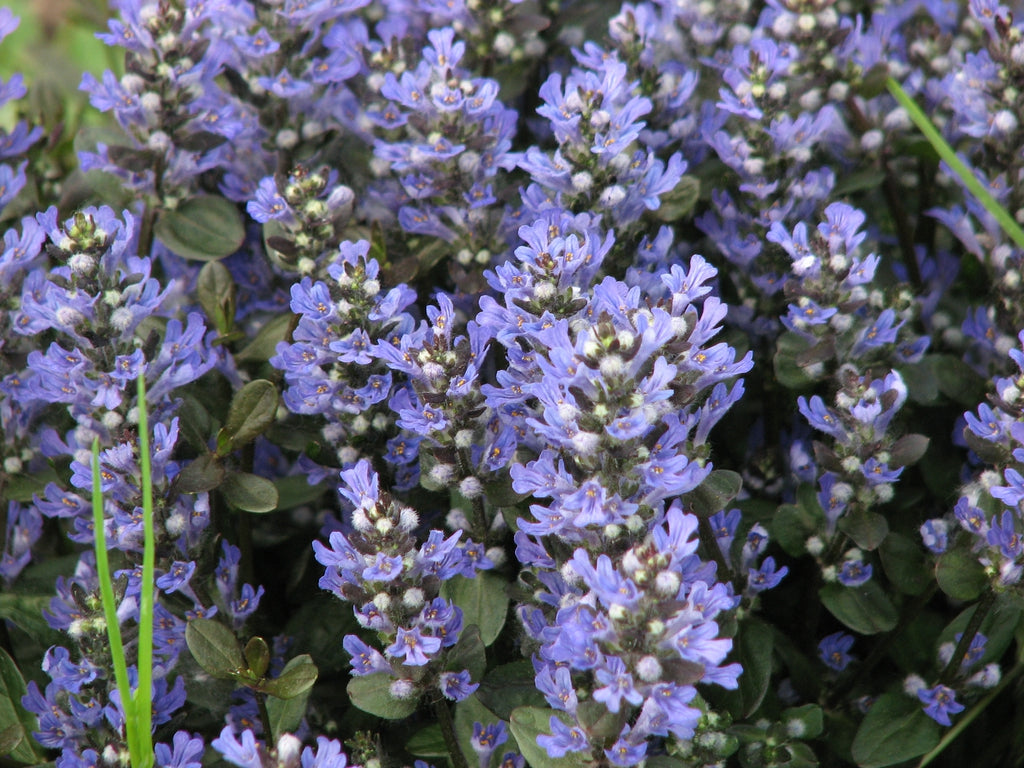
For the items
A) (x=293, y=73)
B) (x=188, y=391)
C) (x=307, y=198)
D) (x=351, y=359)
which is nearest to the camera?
(x=351, y=359)

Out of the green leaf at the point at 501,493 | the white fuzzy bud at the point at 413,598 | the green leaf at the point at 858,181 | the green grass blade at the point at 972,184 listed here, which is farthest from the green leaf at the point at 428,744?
the green leaf at the point at 858,181

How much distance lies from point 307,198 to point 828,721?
2.21 metres

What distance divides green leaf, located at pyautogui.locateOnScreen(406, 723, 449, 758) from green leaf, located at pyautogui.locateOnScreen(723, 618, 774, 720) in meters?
0.80

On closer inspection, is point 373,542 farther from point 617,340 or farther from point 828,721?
A: point 828,721

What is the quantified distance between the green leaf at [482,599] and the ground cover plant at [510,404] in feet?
0.04

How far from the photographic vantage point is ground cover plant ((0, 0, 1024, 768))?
2.35m

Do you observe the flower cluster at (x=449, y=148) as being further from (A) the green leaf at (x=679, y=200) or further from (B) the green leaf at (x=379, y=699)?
(B) the green leaf at (x=379, y=699)

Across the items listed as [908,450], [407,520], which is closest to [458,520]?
[407,520]

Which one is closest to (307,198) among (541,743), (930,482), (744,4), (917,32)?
(541,743)

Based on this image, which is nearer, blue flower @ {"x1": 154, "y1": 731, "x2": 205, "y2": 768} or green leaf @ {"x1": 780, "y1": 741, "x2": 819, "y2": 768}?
blue flower @ {"x1": 154, "y1": 731, "x2": 205, "y2": 768}

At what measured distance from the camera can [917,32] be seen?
4.04m

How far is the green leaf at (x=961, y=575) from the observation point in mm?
2693

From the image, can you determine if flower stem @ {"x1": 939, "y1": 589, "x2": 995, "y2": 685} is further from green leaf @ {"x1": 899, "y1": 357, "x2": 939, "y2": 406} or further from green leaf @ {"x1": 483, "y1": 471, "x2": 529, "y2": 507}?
green leaf @ {"x1": 483, "y1": 471, "x2": 529, "y2": 507}

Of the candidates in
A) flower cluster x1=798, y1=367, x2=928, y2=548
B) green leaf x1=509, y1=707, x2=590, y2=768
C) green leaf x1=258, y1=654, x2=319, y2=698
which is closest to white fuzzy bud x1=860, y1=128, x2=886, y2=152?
flower cluster x1=798, y1=367, x2=928, y2=548
